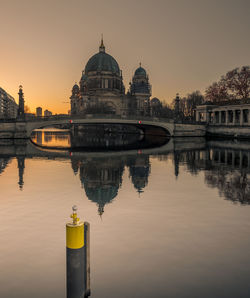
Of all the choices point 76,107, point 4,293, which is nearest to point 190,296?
point 4,293

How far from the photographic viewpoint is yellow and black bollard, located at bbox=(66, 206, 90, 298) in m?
5.40

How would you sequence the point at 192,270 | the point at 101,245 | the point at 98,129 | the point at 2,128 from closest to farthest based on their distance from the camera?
1. the point at 192,270
2. the point at 101,245
3. the point at 2,128
4. the point at 98,129

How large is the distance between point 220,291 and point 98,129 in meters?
117

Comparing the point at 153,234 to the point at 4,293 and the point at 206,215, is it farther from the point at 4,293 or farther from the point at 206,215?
the point at 4,293

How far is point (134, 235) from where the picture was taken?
936 centimetres

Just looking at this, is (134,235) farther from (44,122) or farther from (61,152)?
(44,122)

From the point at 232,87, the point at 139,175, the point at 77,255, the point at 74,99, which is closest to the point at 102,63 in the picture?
the point at 74,99

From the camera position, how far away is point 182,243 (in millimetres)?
8688

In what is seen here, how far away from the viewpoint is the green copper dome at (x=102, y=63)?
135500mm

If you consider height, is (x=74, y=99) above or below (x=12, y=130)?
above

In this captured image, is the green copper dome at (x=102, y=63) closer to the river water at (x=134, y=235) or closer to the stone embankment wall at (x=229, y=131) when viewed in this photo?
the stone embankment wall at (x=229, y=131)

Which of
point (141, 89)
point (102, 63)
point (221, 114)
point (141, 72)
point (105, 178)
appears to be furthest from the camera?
point (141, 72)

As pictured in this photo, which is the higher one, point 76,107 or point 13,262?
point 76,107

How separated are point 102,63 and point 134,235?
133783 millimetres
